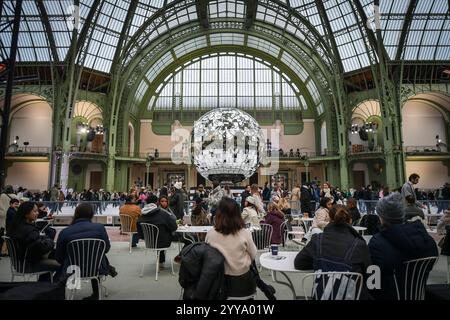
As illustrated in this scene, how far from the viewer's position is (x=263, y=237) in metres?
4.97

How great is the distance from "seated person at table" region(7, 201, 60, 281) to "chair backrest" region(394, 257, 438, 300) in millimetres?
3713

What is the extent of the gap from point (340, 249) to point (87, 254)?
2.68 meters

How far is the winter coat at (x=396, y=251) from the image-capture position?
2221 millimetres

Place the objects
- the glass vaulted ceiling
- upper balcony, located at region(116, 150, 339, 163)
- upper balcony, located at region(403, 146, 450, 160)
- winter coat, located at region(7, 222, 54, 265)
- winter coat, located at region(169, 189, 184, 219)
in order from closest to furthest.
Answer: winter coat, located at region(7, 222, 54, 265) < winter coat, located at region(169, 189, 184, 219) < the glass vaulted ceiling < upper balcony, located at region(403, 146, 450, 160) < upper balcony, located at region(116, 150, 339, 163)

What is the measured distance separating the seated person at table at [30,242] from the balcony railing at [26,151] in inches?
961

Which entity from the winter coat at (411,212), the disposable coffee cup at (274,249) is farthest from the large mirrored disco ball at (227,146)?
the winter coat at (411,212)

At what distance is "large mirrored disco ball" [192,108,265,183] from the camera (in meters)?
5.63

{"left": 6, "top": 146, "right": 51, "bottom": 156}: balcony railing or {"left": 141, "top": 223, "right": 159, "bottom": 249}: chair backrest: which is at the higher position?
{"left": 6, "top": 146, "right": 51, "bottom": 156}: balcony railing

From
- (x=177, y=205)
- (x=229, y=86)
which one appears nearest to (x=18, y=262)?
(x=177, y=205)

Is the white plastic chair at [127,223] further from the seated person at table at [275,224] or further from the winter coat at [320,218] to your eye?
the winter coat at [320,218]

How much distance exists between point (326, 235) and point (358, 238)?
0.26 meters

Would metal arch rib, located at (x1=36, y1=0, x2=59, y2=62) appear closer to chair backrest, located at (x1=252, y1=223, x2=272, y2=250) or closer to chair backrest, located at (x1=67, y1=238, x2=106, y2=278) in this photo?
chair backrest, located at (x1=67, y1=238, x2=106, y2=278)

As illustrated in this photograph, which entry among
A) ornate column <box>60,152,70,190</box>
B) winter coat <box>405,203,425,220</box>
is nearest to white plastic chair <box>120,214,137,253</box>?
winter coat <box>405,203,425,220</box>
